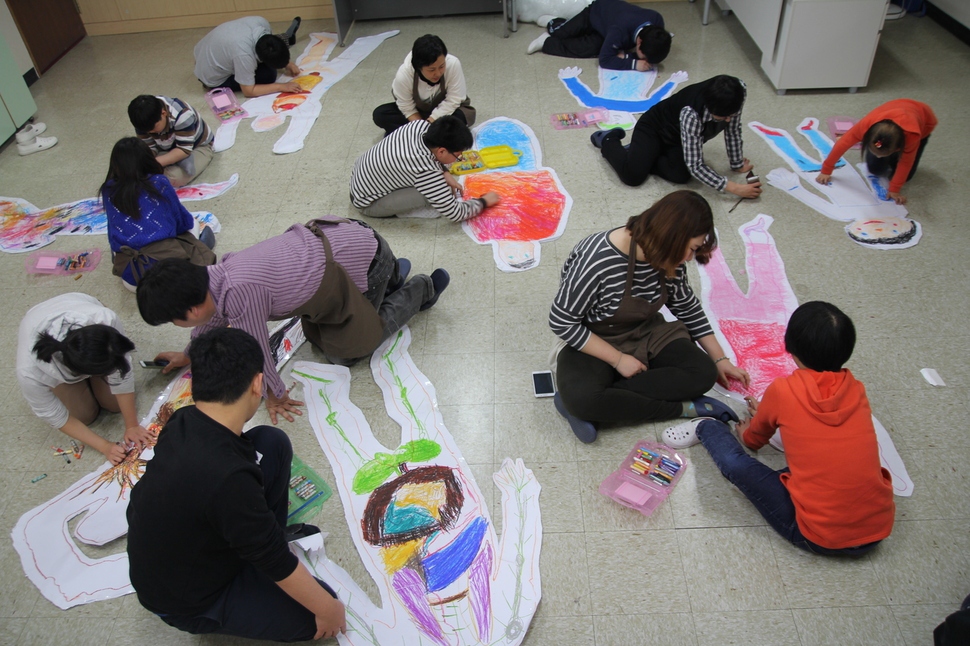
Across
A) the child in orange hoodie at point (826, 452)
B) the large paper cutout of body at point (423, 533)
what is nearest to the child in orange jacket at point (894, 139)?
the child in orange hoodie at point (826, 452)

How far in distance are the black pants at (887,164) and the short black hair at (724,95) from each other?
81 centimetres

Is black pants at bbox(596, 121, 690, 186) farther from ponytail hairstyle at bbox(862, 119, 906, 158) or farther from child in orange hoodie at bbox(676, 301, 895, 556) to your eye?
child in orange hoodie at bbox(676, 301, 895, 556)

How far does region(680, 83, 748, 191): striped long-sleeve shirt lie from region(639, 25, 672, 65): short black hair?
1226 mm

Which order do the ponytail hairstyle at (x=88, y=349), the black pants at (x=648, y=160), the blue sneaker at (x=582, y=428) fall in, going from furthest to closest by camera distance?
the black pants at (x=648, y=160), the blue sneaker at (x=582, y=428), the ponytail hairstyle at (x=88, y=349)

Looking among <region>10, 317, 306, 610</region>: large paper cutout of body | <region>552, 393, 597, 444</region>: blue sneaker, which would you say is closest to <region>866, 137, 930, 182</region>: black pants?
<region>552, 393, 597, 444</region>: blue sneaker

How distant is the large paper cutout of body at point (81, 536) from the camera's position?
1977mm

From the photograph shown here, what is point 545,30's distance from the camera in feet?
16.6

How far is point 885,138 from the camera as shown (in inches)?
115

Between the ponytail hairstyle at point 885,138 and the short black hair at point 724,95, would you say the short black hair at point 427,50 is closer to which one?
the short black hair at point 724,95

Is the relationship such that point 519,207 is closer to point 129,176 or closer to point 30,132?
point 129,176

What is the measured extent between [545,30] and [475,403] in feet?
12.1

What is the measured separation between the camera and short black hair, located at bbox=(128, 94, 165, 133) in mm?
3387

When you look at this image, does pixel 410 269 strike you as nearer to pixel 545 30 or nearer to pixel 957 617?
pixel 957 617

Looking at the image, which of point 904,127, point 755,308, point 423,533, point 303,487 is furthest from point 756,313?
point 303,487
